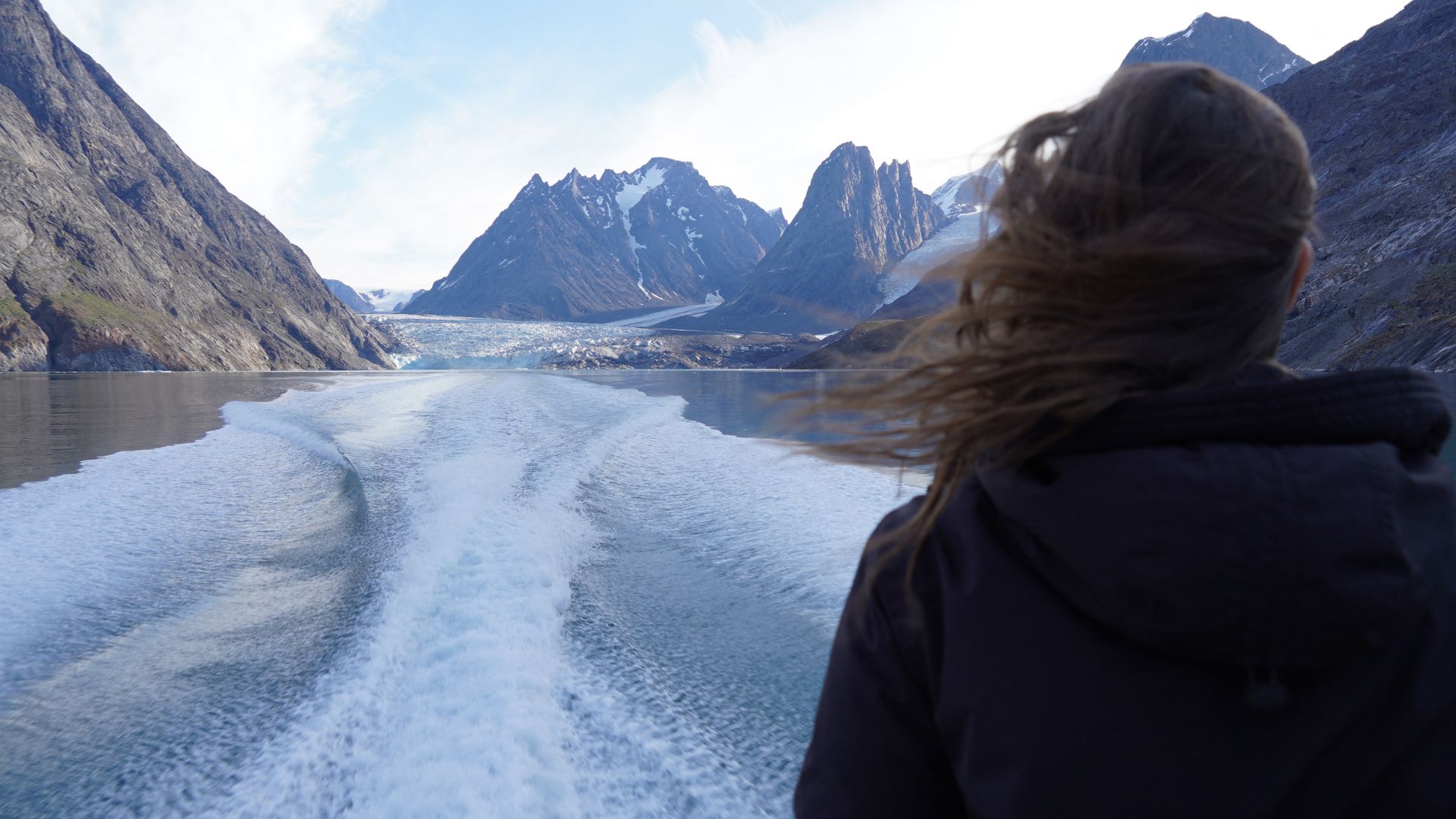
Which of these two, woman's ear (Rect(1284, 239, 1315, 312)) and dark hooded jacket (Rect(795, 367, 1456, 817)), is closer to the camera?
dark hooded jacket (Rect(795, 367, 1456, 817))

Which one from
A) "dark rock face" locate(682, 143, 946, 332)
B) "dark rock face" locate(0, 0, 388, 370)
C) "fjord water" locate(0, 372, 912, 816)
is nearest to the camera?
"fjord water" locate(0, 372, 912, 816)

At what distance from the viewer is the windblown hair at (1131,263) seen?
809 mm

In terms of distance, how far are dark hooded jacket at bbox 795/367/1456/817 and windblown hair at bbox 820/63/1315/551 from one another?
6 cm

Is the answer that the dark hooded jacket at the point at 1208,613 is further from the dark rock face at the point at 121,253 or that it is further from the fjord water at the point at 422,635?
the dark rock face at the point at 121,253


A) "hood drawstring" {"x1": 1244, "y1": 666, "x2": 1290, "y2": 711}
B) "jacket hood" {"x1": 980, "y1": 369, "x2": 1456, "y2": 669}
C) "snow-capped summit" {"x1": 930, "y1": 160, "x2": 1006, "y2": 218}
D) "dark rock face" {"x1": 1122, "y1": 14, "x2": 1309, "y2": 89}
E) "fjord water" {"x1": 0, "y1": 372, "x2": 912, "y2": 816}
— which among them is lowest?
"fjord water" {"x1": 0, "y1": 372, "x2": 912, "y2": 816}

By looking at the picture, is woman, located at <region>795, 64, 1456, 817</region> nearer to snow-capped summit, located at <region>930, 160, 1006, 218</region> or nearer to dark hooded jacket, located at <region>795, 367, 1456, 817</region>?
dark hooded jacket, located at <region>795, 367, 1456, 817</region>

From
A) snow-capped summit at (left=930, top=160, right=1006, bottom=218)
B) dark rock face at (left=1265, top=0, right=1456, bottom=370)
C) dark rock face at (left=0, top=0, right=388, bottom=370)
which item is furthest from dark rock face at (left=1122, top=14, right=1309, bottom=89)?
snow-capped summit at (left=930, top=160, right=1006, bottom=218)

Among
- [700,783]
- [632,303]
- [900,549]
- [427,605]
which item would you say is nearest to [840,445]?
[900,549]

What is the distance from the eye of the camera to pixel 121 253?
221 ft

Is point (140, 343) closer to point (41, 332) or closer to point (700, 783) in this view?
point (41, 332)

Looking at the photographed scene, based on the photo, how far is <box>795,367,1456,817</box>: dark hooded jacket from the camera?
679 mm

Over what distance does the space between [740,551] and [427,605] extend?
2.21 meters

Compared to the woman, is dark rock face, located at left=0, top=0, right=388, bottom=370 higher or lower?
higher

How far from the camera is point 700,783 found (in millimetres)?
2889
